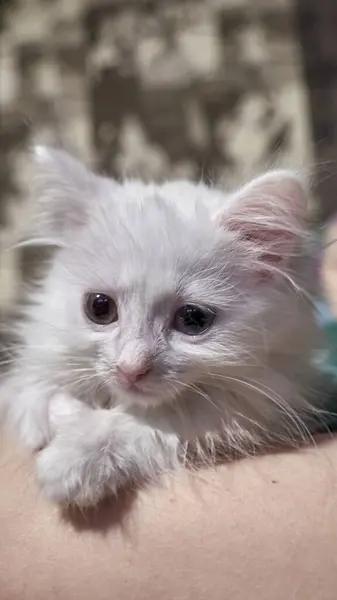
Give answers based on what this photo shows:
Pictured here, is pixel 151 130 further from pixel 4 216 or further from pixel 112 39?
pixel 4 216

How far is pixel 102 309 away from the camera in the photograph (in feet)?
3.00

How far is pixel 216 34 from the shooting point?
6.50 ft

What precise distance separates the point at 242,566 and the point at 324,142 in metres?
1.11

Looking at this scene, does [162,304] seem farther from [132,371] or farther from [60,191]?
[60,191]

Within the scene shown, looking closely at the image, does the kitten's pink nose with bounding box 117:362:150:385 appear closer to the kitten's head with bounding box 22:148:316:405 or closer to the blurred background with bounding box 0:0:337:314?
the kitten's head with bounding box 22:148:316:405

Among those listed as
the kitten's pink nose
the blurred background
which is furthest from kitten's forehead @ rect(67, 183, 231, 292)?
the blurred background

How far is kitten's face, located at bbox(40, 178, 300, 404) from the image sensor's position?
0.87m

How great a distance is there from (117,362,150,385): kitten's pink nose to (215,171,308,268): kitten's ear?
0.21 meters

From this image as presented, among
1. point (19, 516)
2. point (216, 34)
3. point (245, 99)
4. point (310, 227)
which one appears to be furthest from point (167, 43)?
point (19, 516)

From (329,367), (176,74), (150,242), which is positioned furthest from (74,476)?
(176,74)

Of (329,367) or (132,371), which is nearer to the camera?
(132,371)

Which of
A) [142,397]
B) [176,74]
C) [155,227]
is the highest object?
[176,74]

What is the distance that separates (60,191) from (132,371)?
0.97 ft

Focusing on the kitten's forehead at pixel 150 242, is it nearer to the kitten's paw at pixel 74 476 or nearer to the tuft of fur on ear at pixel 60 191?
the tuft of fur on ear at pixel 60 191
